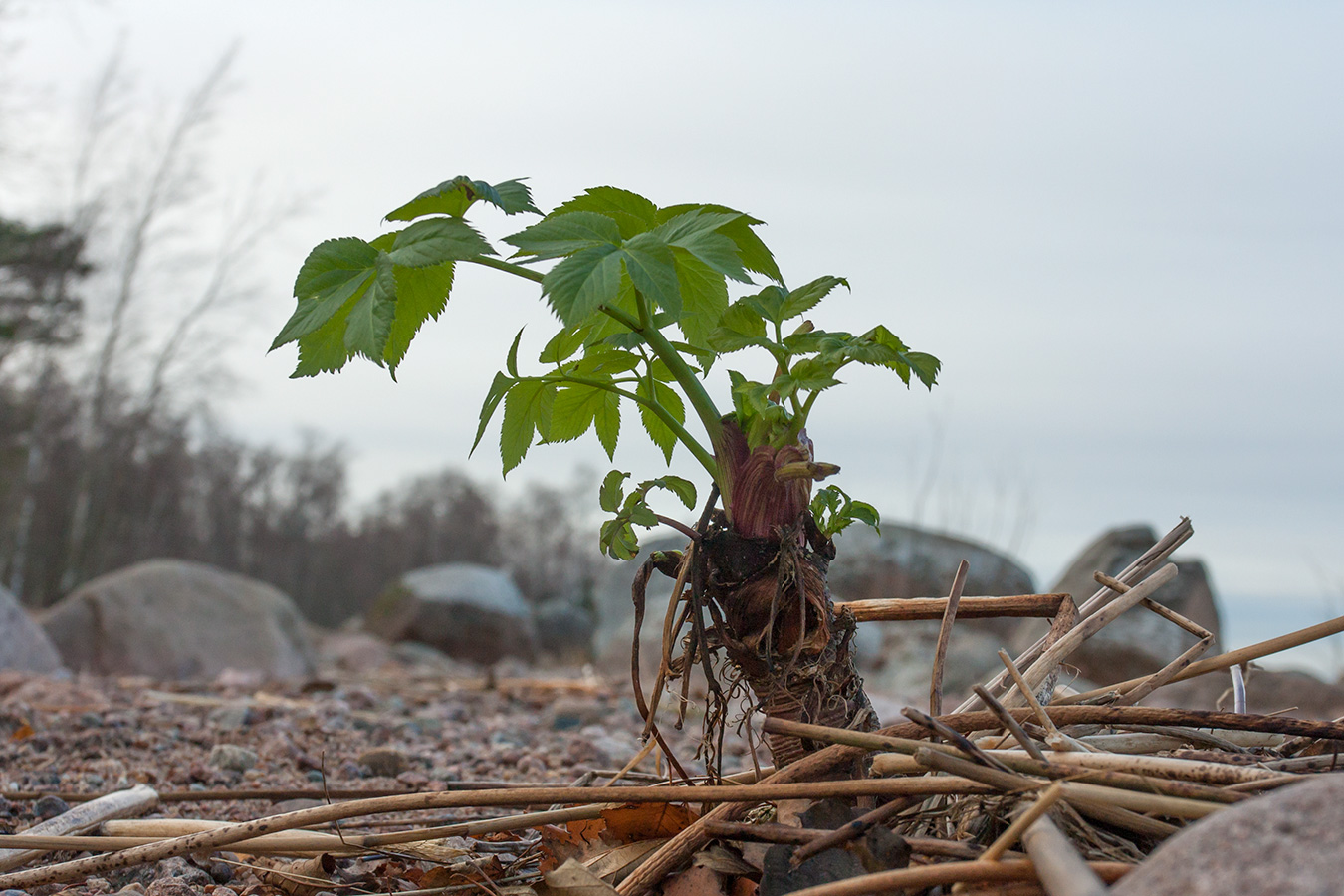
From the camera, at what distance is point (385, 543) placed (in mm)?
27125

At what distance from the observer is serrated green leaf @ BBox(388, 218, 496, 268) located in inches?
53.1

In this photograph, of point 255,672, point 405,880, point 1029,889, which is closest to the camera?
point 1029,889

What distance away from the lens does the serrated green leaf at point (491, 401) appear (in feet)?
5.01

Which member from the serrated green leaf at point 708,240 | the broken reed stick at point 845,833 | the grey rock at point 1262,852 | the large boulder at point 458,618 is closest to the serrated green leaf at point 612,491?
the serrated green leaf at point 708,240

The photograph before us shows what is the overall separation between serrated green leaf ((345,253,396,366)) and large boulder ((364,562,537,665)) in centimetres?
1452

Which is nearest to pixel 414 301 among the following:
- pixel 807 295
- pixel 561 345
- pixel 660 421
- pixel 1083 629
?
pixel 561 345

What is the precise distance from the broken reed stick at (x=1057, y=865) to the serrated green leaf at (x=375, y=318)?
1001mm

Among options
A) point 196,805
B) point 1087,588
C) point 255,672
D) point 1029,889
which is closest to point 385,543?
point 255,672

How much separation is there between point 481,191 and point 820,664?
2.92 feet

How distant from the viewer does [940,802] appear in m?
1.48

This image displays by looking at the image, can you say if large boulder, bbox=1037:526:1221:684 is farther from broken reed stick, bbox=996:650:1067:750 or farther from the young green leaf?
the young green leaf

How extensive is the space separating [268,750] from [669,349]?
2.59 metres

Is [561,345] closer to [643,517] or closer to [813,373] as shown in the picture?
[643,517]

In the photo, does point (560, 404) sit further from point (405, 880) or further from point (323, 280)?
point (405, 880)
